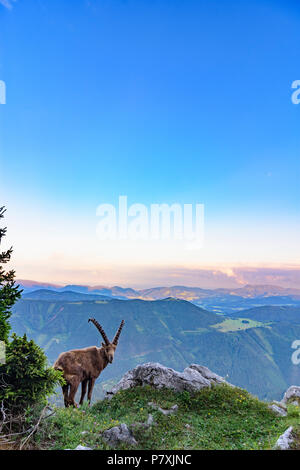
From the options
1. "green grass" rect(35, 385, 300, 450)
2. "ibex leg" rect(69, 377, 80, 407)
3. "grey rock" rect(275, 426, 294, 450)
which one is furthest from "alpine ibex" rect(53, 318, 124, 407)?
"grey rock" rect(275, 426, 294, 450)

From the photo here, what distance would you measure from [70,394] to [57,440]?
12.6 feet

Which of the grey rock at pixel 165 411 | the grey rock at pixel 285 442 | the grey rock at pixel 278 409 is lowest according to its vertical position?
the grey rock at pixel 278 409

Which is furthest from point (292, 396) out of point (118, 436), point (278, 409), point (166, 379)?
point (118, 436)

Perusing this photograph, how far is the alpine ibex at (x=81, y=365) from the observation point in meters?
13.0

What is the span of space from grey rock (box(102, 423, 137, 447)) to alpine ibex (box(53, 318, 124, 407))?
3.93 metres

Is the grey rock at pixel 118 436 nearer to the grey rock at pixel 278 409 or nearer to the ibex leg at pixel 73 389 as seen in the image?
the ibex leg at pixel 73 389

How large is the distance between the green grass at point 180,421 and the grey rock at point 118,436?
225 mm

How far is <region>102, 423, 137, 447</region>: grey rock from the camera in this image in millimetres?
9141

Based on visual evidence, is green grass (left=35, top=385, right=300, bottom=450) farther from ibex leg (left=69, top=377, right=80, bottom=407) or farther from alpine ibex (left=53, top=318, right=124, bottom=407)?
alpine ibex (left=53, top=318, right=124, bottom=407)

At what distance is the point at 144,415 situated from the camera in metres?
11.8

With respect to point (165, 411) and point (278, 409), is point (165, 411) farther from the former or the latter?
point (278, 409)

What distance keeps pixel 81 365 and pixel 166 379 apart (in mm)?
4564

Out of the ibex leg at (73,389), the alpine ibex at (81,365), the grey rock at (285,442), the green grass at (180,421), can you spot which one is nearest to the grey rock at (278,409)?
the green grass at (180,421)
